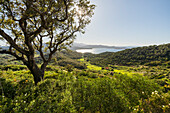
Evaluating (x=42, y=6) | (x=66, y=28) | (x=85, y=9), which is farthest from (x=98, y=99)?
(x=85, y=9)

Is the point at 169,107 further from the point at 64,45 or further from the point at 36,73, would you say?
the point at 64,45

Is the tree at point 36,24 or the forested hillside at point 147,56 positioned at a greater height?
the tree at point 36,24

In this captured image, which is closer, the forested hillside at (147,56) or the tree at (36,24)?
the tree at (36,24)

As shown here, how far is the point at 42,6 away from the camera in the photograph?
8.73 meters

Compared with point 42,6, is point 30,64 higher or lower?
lower

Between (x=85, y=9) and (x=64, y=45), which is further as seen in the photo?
(x=64, y=45)

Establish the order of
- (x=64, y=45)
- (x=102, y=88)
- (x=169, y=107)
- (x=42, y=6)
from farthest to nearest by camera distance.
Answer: (x=64, y=45), (x=42, y=6), (x=102, y=88), (x=169, y=107)

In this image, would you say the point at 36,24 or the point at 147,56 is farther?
the point at 147,56

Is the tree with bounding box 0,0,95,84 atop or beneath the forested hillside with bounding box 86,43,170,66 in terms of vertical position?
atop

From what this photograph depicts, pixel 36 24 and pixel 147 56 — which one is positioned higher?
pixel 36 24

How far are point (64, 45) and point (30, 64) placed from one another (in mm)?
5625

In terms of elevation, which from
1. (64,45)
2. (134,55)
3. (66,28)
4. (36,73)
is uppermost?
(66,28)

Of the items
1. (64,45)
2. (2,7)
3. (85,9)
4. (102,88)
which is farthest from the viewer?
(64,45)

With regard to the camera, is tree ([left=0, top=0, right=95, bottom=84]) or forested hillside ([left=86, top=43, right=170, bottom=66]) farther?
forested hillside ([left=86, top=43, right=170, bottom=66])
